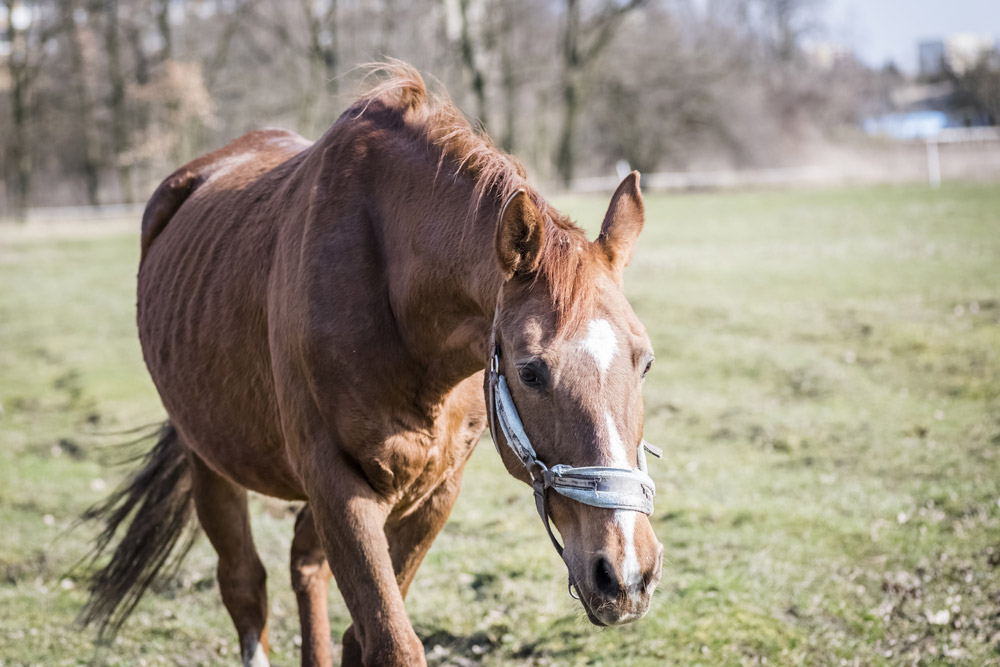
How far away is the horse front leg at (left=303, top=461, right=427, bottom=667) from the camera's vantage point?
8.48 feet

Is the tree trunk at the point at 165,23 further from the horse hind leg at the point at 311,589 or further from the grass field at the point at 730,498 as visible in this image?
the horse hind leg at the point at 311,589

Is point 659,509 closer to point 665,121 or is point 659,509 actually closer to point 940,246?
point 940,246

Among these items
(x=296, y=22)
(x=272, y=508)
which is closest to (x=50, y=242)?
(x=296, y=22)

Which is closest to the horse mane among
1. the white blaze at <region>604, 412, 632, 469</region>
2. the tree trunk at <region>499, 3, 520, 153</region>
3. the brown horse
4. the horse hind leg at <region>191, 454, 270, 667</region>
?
the brown horse

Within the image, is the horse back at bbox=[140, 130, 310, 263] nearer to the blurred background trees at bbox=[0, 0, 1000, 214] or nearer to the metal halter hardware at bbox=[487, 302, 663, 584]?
the metal halter hardware at bbox=[487, 302, 663, 584]

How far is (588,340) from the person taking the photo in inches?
85.6

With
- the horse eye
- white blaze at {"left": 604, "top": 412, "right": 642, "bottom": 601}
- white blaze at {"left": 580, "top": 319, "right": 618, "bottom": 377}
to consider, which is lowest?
white blaze at {"left": 604, "top": 412, "right": 642, "bottom": 601}

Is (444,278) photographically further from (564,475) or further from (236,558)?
(236,558)

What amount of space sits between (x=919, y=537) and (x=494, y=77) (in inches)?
1094

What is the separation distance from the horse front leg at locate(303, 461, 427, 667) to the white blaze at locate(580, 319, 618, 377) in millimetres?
935

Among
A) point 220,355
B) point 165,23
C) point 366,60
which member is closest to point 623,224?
point 220,355

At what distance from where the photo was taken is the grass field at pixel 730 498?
430 cm

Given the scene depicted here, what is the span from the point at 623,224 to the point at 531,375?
0.62 meters

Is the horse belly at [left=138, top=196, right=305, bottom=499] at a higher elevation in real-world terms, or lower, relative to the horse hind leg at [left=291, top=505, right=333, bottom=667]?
higher
